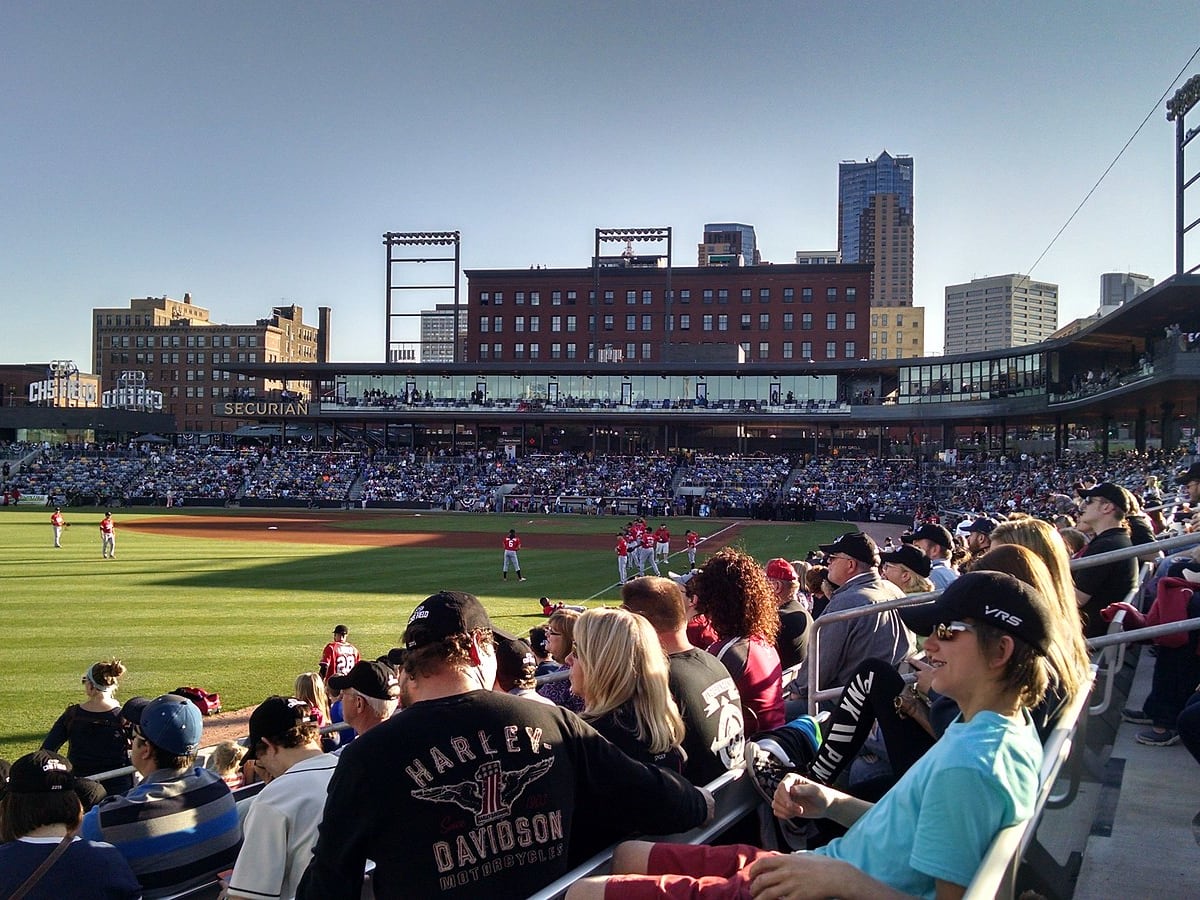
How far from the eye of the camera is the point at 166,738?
4844 mm

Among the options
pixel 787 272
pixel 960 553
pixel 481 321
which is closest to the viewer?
pixel 960 553

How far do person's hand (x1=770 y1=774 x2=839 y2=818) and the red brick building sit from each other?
7998 centimetres

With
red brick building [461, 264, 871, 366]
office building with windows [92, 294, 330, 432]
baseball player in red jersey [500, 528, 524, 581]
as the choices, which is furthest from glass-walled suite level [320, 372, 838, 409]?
office building with windows [92, 294, 330, 432]

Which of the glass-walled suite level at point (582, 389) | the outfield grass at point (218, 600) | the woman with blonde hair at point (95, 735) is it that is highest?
the glass-walled suite level at point (582, 389)

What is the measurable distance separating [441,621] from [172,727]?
8.23 ft

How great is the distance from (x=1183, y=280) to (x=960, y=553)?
27663mm

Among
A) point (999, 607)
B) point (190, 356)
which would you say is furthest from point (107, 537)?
point (190, 356)

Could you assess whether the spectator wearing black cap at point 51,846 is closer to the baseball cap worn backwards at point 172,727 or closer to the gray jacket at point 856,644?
the baseball cap worn backwards at point 172,727

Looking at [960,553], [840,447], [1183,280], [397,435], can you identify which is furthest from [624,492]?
[960,553]

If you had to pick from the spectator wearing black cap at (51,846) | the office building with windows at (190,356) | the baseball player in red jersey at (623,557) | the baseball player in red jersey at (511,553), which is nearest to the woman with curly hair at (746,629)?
the spectator wearing black cap at (51,846)

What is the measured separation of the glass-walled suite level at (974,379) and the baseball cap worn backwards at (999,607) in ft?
195

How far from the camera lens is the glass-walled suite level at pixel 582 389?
230 feet

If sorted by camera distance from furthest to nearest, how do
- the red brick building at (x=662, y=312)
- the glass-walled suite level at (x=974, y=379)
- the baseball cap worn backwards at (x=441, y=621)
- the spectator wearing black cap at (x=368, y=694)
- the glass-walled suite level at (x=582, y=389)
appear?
the red brick building at (x=662, y=312)
the glass-walled suite level at (x=582, y=389)
the glass-walled suite level at (x=974, y=379)
the spectator wearing black cap at (x=368, y=694)
the baseball cap worn backwards at (x=441, y=621)

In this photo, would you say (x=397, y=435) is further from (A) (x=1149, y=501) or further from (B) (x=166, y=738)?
(B) (x=166, y=738)
